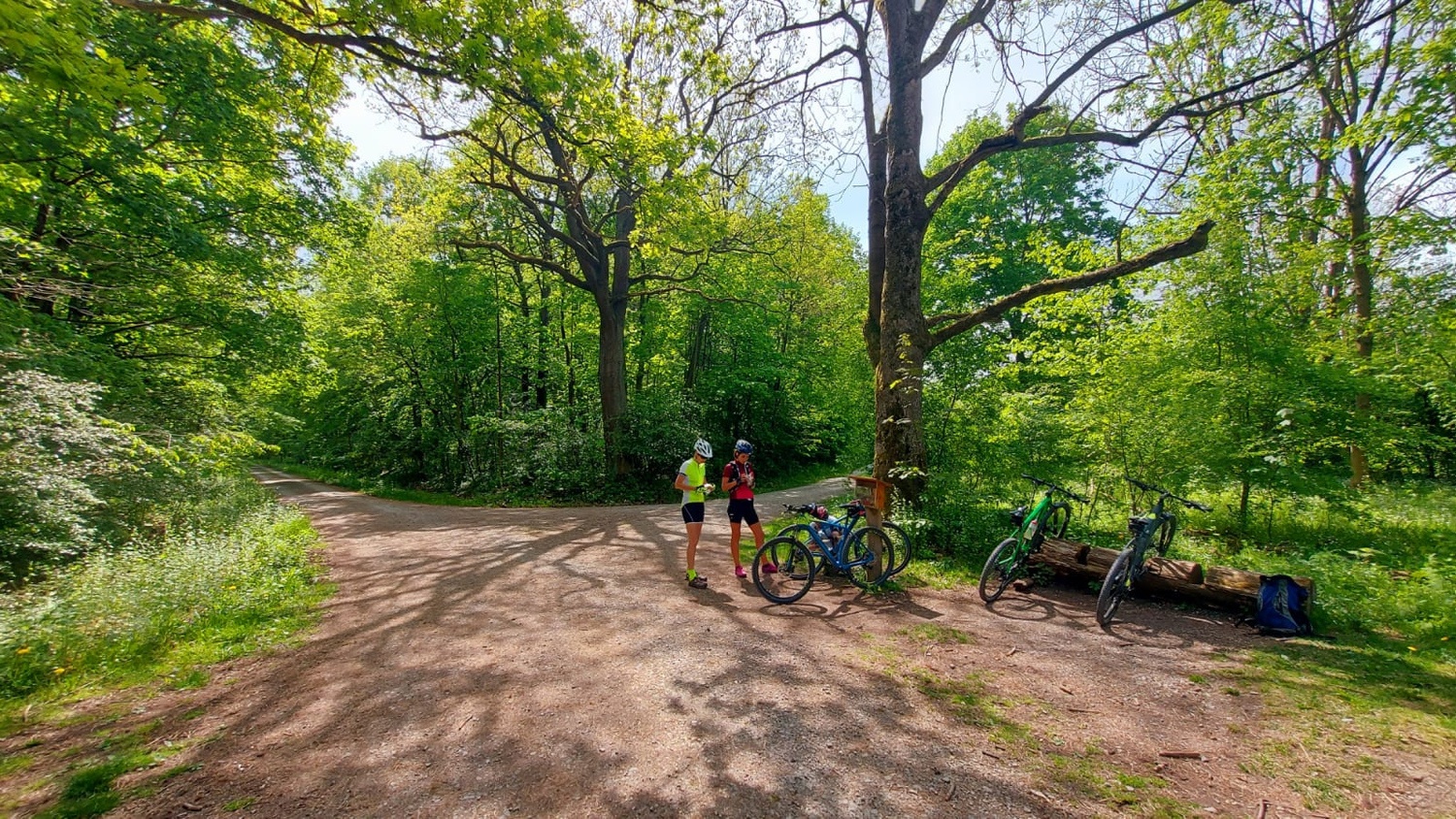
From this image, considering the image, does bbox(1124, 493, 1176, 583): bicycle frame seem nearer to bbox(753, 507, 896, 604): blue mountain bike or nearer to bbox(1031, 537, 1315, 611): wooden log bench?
bbox(1031, 537, 1315, 611): wooden log bench

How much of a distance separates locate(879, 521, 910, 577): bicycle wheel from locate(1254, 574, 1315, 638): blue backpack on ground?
3089 mm

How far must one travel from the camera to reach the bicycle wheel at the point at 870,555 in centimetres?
603

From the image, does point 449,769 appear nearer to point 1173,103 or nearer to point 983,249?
point 1173,103

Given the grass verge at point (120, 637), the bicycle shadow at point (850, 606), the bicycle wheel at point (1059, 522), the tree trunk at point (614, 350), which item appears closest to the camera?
the grass verge at point (120, 637)

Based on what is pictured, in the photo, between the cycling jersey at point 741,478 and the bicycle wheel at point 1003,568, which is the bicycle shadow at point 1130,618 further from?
the cycling jersey at point 741,478

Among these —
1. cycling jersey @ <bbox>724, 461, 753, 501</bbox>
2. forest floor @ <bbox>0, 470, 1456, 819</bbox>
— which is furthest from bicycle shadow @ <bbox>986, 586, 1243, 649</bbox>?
cycling jersey @ <bbox>724, 461, 753, 501</bbox>

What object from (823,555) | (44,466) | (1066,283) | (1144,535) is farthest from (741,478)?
(44,466)

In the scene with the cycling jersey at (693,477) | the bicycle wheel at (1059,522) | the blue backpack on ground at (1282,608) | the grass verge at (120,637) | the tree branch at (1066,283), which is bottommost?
the grass verge at (120,637)

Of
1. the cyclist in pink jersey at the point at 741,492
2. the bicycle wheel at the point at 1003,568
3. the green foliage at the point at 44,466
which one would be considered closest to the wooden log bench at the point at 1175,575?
the bicycle wheel at the point at 1003,568

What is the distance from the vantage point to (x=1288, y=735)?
313cm

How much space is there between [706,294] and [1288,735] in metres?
15.7

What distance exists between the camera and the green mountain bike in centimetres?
571

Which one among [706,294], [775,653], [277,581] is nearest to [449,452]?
[706,294]

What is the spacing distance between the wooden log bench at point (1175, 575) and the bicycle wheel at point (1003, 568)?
23.6 inches
